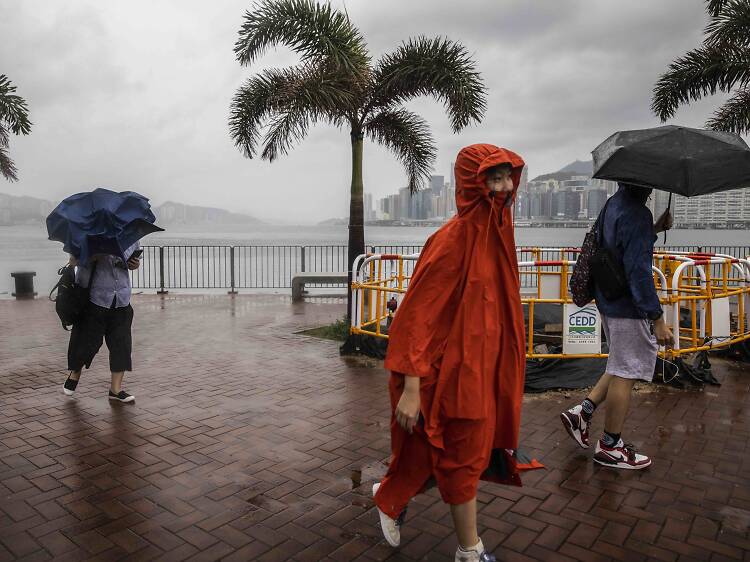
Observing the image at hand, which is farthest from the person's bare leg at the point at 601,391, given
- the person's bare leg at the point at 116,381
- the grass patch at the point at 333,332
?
the grass patch at the point at 333,332

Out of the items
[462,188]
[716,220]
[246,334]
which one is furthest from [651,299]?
[716,220]

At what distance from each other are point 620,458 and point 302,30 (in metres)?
6.79

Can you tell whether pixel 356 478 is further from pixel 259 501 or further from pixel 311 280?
pixel 311 280

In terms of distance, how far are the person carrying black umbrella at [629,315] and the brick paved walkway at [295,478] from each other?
0.23 m

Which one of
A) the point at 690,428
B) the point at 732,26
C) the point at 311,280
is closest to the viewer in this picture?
the point at 690,428

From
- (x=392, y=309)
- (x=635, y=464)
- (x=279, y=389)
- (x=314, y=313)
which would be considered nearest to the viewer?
(x=635, y=464)

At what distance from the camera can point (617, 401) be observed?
3982 mm

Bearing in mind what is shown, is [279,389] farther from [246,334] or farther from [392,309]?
[246,334]

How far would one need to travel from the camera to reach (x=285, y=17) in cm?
850

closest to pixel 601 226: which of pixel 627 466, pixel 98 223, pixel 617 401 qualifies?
pixel 617 401

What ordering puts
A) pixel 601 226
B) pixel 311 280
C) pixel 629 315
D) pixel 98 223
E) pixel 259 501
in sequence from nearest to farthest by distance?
pixel 259 501
pixel 629 315
pixel 601 226
pixel 98 223
pixel 311 280

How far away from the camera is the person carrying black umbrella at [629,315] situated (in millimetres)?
3701

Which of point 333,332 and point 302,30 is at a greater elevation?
point 302,30

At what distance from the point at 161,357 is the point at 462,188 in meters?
5.96
